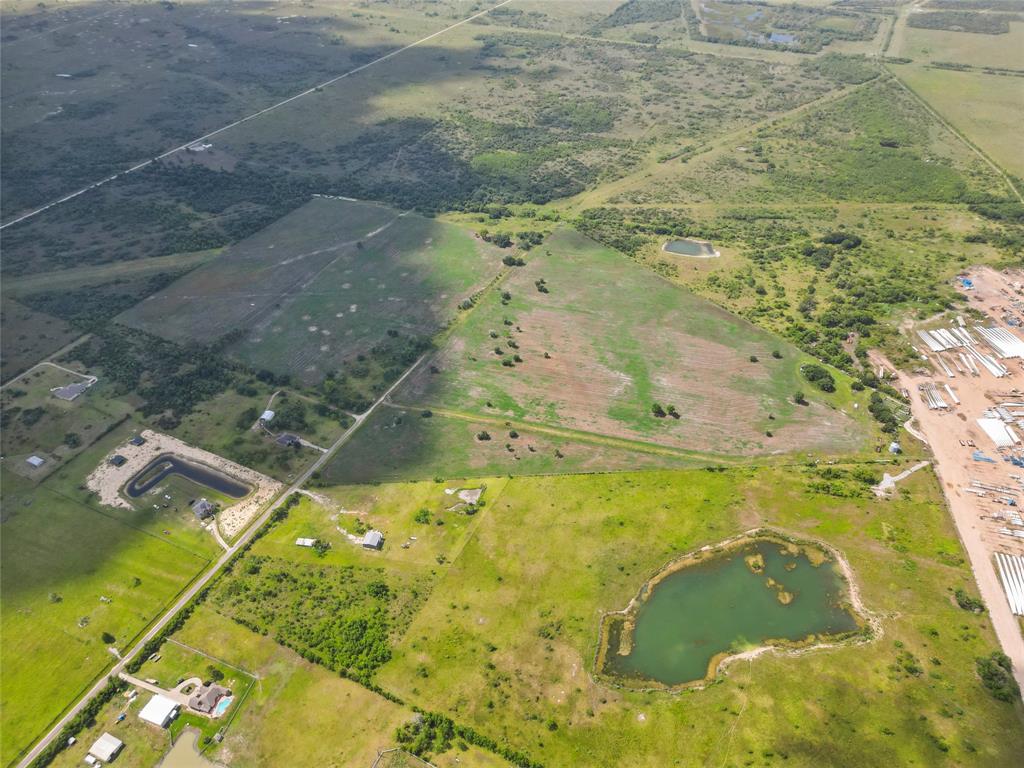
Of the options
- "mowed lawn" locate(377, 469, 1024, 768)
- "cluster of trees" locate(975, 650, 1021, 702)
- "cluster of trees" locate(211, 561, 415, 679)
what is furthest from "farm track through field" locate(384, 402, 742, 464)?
"cluster of trees" locate(975, 650, 1021, 702)

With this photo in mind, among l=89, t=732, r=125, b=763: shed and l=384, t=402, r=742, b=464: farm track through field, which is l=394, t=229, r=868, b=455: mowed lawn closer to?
l=384, t=402, r=742, b=464: farm track through field

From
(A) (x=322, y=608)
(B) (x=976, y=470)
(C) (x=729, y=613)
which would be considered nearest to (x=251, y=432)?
(A) (x=322, y=608)

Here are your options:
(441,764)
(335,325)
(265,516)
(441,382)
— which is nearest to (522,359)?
(441,382)

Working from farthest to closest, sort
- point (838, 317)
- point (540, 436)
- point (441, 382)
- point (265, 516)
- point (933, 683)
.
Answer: point (838, 317) < point (441, 382) < point (540, 436) < point (265, 516) < point (933, 683)

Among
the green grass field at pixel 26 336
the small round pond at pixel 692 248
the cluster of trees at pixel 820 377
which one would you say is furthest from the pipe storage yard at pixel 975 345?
the green grass field at pixel 26 336

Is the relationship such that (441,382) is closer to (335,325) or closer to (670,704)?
(335,325)

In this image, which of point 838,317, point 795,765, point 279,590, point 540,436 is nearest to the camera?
point 795,765

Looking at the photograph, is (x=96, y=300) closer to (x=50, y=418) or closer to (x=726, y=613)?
(x=50, y=418)
